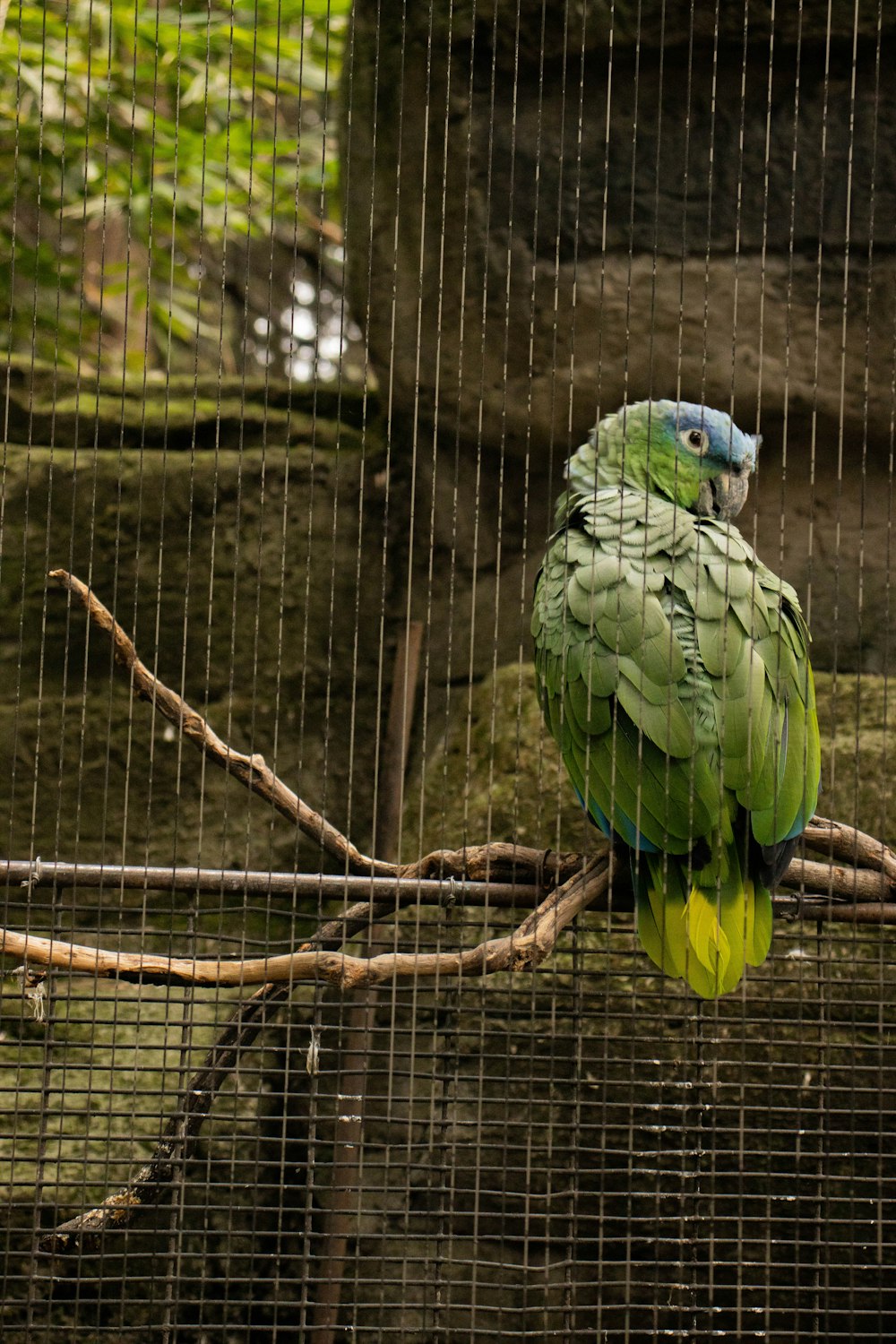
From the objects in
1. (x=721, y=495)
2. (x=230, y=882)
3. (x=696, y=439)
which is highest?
(x=696, y=439)

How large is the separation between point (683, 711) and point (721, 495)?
28.0 inches

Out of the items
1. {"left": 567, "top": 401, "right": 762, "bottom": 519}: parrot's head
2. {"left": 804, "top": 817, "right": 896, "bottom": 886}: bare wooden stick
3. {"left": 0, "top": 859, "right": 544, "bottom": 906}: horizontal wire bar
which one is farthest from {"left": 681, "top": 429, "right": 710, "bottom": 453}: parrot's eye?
{"left": 0, "top": 859, "right": 544, "bottom": 906}: horizontal wire bar

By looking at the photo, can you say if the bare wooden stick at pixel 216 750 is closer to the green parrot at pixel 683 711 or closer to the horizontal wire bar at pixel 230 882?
the horizontal wire bar at pixel 230 882

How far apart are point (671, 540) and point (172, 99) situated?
8.95 feet

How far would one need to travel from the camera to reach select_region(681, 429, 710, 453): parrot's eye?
2617 mm

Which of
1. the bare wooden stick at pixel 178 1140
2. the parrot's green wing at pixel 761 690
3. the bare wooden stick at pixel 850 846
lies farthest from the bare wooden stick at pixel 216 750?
the bare wooden stick at pixel 850 846

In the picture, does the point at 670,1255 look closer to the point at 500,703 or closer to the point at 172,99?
the point at 500,703

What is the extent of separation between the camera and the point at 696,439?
263 centimetres

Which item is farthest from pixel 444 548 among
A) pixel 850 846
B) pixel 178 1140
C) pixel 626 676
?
pixel 178 1140

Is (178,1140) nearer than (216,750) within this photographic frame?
Yes

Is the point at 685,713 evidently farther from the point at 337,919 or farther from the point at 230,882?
the point at 230,882

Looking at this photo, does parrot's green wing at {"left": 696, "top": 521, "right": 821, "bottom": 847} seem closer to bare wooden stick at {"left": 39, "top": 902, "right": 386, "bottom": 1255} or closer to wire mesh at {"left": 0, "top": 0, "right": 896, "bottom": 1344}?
wire mesh at {"left": 0, "top": 0, "right": 896, "bottom": 1344}

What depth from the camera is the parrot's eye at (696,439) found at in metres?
2.62

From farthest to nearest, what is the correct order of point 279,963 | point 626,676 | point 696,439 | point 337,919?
point 696,439, point 626,676, point 337,919, point 279,963
